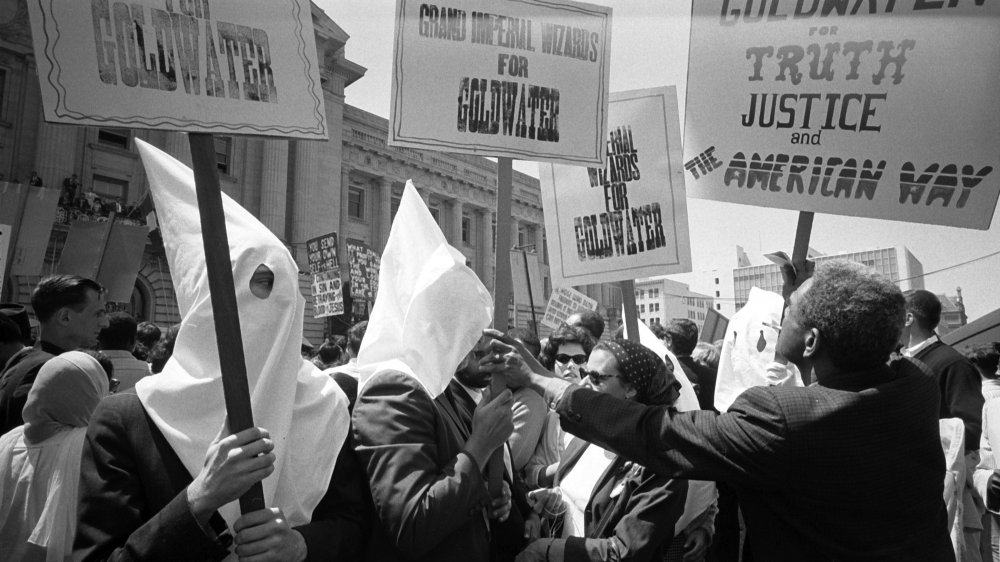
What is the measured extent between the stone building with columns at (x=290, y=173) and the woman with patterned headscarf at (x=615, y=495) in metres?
9.08

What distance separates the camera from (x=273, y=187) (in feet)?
87.5

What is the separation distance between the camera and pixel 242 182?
1034 inches

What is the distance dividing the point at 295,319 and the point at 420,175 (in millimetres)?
37374

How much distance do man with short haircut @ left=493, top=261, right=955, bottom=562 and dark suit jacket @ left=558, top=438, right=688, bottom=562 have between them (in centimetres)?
47

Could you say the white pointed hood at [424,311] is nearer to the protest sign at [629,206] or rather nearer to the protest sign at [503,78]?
the protest sign at [503,78]

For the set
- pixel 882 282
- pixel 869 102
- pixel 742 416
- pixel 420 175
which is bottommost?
pixel 742 416

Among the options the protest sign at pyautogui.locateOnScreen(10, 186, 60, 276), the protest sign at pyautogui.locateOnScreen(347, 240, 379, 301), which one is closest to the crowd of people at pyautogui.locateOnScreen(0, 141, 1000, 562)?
the protest sign at pyautogui.locateOnScreen(347, 240, 379, 301)

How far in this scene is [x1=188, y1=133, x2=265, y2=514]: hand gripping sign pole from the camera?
147cm

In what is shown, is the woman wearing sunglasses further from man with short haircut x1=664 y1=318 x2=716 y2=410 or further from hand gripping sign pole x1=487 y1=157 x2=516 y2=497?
hand gripping sign pole x1=487 y1=157 x2=516 y2=497

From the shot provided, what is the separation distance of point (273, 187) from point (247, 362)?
87.7ft

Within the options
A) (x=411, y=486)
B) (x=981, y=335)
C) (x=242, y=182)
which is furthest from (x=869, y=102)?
(x=242, y=182)

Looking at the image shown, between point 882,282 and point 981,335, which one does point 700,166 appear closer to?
point 882,282

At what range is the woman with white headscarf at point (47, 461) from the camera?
2424 millimetres

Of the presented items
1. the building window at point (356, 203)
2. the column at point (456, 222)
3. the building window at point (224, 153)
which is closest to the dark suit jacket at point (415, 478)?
the building window at point (224, 153)
